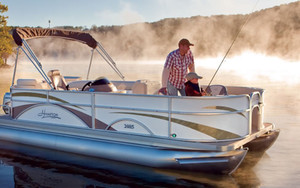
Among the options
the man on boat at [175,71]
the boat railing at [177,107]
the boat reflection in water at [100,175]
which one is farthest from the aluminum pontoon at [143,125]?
the man on boat at [175,71]

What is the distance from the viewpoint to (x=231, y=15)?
9375 cm

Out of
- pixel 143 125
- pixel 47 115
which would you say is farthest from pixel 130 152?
pixel 47 115

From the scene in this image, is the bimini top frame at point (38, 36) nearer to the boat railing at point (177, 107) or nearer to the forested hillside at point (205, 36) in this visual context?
the boat railing at point (177, 107)

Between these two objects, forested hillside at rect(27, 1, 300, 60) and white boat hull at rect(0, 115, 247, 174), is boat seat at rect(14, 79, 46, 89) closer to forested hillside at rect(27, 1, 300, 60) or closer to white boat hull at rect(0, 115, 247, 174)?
white boat hull at rect(0, 115, 247, 174)

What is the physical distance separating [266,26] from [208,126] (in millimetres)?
80881

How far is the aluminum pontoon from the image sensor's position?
5469 mm

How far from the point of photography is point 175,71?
624cm

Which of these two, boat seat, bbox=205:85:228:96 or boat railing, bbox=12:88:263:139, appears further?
boat seat, bbox=205:85:228:96

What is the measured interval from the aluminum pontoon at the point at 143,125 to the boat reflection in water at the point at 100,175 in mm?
189

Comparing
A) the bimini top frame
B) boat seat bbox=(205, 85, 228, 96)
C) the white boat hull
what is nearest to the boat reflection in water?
the white boat hull

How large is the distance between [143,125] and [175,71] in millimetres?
1043

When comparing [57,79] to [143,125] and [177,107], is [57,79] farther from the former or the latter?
[177,107]

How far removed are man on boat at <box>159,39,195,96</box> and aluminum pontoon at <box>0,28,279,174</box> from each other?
1.43 feet

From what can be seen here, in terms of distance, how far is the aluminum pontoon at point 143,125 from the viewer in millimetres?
5469
